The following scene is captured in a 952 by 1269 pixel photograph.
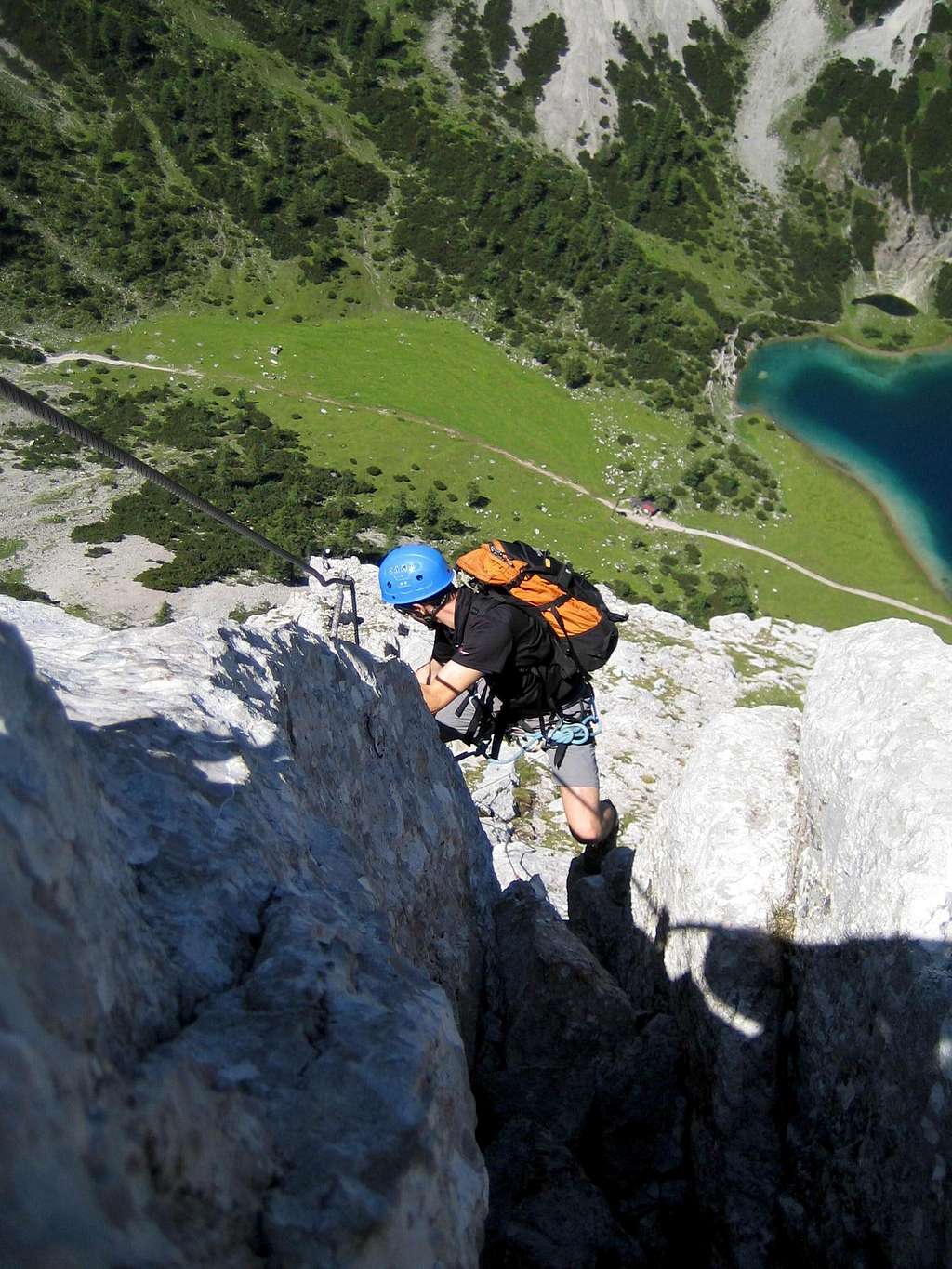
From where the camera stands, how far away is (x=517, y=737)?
14.2m

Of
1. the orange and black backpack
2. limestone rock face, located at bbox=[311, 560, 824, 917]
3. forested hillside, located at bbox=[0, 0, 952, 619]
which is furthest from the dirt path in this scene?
the orange and black backpack

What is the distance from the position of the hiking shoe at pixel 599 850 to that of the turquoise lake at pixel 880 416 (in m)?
64.8

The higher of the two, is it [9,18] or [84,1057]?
[9,18]

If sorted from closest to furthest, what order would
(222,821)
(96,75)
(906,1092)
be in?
(222,821) → (906,1092) → (96,75)

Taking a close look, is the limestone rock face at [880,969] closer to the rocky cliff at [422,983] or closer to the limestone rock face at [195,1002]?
the rocky cliff at [422,983]

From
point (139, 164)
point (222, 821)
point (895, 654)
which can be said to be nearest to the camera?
point (222, 821)

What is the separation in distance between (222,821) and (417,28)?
532 ft

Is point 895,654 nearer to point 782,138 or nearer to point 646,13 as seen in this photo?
point 782,138

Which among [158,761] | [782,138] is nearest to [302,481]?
[158,761]

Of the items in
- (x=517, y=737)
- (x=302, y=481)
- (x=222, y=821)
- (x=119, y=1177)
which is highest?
(x=119, y=1177)

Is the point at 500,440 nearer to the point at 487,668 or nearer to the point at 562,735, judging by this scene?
the point at 562,735

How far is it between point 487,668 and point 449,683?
51 cm

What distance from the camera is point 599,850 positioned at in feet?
52.9

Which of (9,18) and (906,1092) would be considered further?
(9,18)
